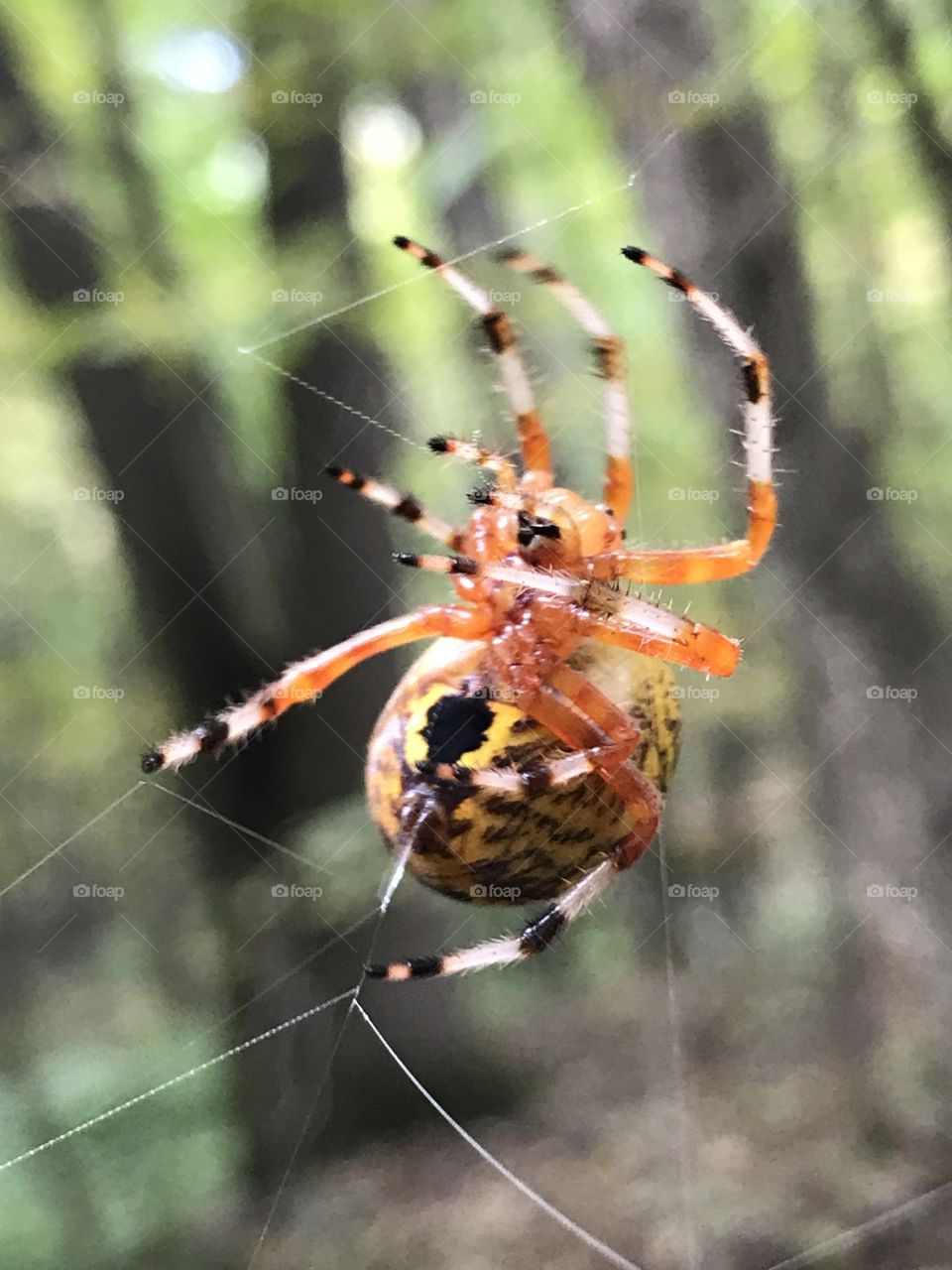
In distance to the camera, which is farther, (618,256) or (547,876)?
(618,256)

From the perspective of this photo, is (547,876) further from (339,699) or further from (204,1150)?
(204,1150)

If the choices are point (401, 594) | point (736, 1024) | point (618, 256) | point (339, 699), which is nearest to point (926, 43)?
point (618, 256)

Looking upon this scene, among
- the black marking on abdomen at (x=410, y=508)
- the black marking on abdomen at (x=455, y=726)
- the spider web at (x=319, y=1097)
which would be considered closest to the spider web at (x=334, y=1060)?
the spider web at (x=319, y=1097)

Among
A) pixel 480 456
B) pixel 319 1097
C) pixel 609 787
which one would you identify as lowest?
pixel 319 1097

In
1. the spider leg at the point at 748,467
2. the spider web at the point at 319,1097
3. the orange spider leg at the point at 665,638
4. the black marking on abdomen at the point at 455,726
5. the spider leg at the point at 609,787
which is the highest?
the spider leg at the point at 748,467

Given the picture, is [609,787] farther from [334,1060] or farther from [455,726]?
[334,1060]

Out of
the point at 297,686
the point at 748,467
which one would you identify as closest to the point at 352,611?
the point at 297,686

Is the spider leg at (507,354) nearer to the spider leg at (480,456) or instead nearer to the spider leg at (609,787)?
the spider leg at (480,456)
